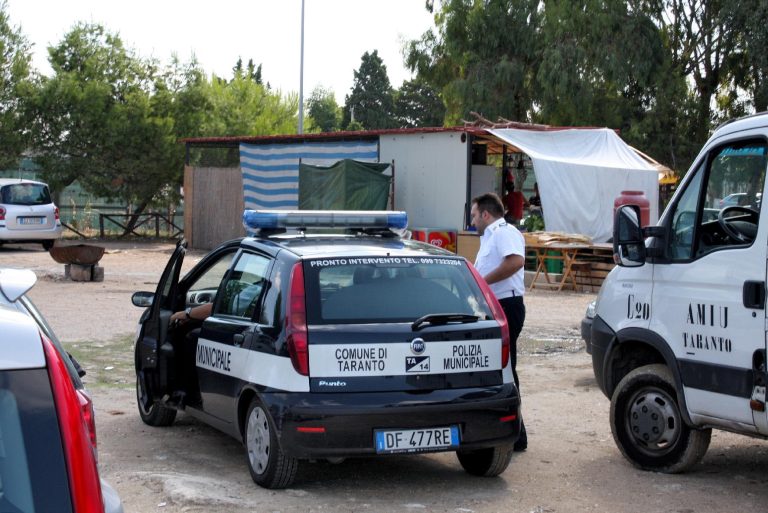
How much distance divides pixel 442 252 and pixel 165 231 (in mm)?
29967

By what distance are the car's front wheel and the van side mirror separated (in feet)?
2.33

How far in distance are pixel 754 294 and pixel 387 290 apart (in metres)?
2.07

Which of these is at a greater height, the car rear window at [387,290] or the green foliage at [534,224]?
the car rear window at [387,290]

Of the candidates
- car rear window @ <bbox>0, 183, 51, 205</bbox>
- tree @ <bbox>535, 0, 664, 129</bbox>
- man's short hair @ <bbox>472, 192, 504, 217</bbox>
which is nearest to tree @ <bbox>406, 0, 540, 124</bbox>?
tree @ <bbox>535, 0, 664, 129</bbox>

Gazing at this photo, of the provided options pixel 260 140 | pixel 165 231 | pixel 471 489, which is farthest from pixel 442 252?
pixel 165 231

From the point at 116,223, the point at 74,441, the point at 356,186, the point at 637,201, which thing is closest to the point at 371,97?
the point at 116,223

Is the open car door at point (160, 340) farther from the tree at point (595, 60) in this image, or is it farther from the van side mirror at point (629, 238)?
the tree at point (595, 60)

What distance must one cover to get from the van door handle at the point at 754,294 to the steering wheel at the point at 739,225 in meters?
0.35

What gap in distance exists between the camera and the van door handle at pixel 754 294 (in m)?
6.04

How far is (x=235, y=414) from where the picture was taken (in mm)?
6785

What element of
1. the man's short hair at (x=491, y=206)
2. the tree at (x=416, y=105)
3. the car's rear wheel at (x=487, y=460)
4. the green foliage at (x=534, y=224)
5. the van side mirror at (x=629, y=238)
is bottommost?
the car's rear wheel at (x=487, y=460)

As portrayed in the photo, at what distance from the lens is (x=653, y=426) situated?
7070mm

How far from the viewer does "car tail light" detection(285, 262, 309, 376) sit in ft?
20.3

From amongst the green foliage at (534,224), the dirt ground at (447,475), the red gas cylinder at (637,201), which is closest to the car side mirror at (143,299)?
the dirt ground at (447,475)
